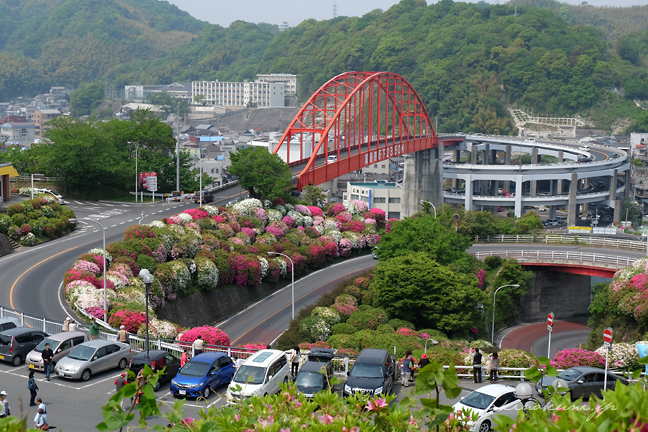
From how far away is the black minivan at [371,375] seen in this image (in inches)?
1008

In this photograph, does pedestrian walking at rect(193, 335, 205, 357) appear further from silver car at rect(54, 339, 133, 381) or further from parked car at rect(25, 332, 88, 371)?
parked car at rect(25, 332, 88, 371)

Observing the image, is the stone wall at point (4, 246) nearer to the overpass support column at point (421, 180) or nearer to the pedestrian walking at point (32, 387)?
the pedestrian walking at point (32, 387)

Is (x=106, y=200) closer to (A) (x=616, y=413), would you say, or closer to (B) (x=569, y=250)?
(B) (x=569, y=250)

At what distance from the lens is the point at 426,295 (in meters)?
51.0

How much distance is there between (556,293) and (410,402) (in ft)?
193

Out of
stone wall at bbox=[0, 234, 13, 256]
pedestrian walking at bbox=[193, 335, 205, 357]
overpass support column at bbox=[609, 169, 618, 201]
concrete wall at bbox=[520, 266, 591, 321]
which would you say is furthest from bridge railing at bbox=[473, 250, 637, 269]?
overpass support column at bbox=[609, 169, 618, 201]

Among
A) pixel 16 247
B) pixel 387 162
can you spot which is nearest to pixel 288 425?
pixel 16 247

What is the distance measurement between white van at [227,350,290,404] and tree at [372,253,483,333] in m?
24.9

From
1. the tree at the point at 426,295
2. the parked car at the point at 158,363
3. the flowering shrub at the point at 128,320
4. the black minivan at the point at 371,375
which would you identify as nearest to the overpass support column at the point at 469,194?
the tree at the point at 426,295

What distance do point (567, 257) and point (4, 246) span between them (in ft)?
153

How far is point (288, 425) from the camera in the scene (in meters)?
12.7

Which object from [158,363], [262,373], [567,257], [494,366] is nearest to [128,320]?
[158,363]

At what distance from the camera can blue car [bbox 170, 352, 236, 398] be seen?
2623 cm

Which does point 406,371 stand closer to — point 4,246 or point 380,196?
point 4,246
